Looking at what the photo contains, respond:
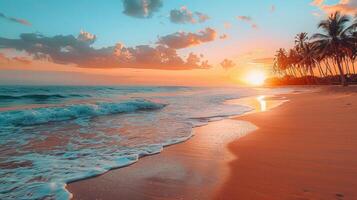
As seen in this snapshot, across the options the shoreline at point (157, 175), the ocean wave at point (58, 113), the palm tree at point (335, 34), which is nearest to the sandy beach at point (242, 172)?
the shoreline at point (157, 175)

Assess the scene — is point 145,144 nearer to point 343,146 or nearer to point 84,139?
point 84,139

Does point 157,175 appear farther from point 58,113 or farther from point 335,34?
point 335,34

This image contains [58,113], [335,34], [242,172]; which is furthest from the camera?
[335,34]

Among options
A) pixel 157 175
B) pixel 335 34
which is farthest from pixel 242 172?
pixel 335 34

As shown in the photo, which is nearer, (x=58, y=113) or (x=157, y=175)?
(x=157, y=175)

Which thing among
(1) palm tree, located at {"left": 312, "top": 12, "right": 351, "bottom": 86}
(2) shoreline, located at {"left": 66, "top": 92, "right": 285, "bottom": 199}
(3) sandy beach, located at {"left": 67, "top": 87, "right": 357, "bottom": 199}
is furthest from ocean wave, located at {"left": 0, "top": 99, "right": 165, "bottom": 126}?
(1) palm tree, located at {"left": 312, "top": 12, "right": 351, "bottom": 86}

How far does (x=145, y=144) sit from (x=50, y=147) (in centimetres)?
222

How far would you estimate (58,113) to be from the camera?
12422 millimetres

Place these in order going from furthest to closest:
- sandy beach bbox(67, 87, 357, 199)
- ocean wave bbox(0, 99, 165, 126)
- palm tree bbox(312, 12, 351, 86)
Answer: palm tree bbox(312, 12, 351, 86)
ocean wave bbox(0, 99, 165, 126)
sandy beach bbox(67, 87, 357, 199)

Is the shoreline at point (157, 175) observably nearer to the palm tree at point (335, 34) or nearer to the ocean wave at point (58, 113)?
the ocean wave at point (58, 113)

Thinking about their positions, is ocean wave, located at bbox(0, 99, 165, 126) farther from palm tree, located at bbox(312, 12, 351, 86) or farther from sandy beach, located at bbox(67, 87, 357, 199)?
palm tree, located at bbox(312, 12, 351, 86)

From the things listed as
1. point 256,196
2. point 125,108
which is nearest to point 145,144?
point 256,196

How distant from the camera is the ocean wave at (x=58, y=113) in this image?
10.9m

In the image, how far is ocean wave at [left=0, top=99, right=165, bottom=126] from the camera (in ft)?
35.9
